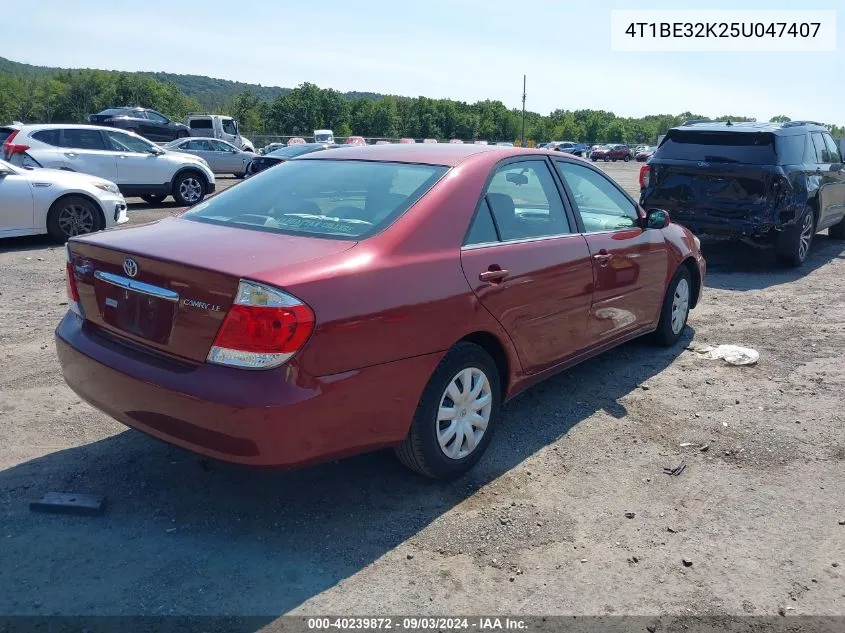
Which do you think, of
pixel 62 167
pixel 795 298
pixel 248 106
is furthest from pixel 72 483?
pixel 248 106

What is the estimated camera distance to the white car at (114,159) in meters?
13.2

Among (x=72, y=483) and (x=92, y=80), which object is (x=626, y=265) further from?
(x=92, y=80)

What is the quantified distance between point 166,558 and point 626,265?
3.39m

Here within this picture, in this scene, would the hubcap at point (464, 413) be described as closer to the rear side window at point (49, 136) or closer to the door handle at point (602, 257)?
the door handle at point (602, 257)

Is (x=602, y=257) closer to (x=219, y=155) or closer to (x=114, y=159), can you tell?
(x=114, y=159)

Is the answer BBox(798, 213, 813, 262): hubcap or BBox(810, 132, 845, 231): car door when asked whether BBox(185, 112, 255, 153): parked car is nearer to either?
BBox(810, 132, 845, 231): car door

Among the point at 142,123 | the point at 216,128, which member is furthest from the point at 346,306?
the point at 216,128

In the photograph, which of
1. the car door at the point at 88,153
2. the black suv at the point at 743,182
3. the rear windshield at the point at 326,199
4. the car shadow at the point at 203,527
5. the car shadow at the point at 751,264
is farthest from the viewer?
the car door at the point at 88,153

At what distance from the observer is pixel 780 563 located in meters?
3.15

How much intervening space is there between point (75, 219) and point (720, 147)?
28.3 feet

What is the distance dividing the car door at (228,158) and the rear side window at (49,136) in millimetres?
12234

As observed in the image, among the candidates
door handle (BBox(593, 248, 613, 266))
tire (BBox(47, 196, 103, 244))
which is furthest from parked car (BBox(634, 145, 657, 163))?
door handle (BBox(593, 248, 613, 266))

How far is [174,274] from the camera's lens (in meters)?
3.07

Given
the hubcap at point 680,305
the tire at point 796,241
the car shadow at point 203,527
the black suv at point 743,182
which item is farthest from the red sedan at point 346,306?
the tire at point 796,241
